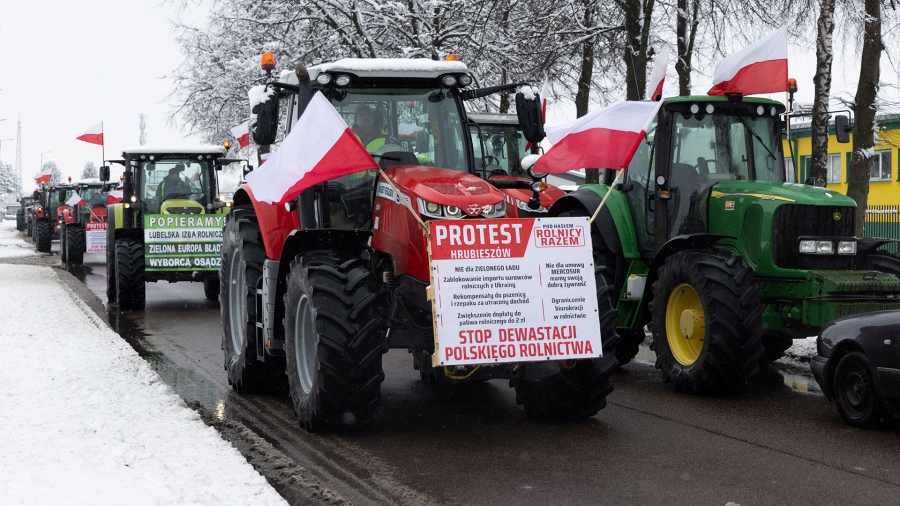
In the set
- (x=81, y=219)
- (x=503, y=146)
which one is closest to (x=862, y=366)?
(x=503, y=146)

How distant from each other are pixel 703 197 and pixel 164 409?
5059 mm

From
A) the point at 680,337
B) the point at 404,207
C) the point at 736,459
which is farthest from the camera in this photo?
the point at 680,337

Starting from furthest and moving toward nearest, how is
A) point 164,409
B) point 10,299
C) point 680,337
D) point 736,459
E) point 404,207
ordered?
point 10,299 → point 680,337 → point 164,409 → point 404,207 → point 736,459

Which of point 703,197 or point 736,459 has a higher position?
point 703,197

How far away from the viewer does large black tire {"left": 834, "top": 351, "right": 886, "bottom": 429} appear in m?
7.58

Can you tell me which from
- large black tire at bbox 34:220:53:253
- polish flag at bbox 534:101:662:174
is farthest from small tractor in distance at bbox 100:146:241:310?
large black tire at bbox 34:220:53:253

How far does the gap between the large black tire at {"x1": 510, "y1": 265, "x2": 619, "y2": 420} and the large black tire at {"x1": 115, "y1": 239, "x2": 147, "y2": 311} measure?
10099 mm

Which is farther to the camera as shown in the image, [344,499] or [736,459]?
[736,459]

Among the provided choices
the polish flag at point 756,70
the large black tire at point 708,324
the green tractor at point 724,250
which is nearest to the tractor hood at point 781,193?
the green tractor at point 724,250

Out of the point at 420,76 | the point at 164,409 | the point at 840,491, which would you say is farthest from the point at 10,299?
the point at 840,491

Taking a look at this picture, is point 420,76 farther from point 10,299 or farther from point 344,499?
point 10,299

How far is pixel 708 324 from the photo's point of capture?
890cm

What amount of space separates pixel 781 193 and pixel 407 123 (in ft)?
11.1

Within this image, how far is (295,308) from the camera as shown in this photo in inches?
300
